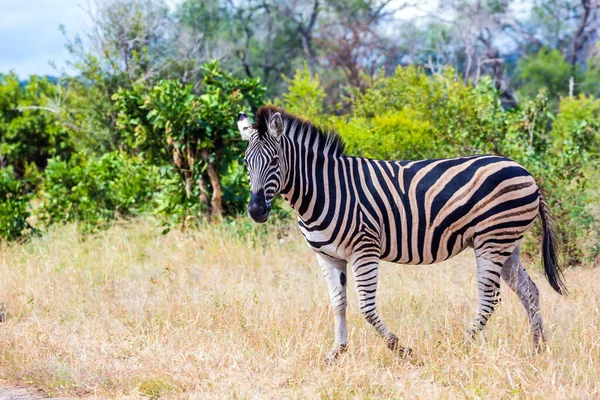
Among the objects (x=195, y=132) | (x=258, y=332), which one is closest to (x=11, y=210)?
(x=195, y=132)

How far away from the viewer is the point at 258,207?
15.7 ft

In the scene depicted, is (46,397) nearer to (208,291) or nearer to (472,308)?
(208,291)

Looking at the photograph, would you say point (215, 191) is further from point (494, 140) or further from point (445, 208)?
point (445, 208)

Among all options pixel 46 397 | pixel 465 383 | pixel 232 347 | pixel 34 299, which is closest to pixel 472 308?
pixel 465 383

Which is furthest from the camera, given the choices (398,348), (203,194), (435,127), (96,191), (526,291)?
(96,191)

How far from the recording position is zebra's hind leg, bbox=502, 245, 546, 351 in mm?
5348

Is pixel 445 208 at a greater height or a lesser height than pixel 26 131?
lesser

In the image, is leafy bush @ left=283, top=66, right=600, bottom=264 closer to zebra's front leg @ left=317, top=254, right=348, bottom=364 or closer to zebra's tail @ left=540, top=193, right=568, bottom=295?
zebra's tail @ left=540, top=193, right=568, bottom=295

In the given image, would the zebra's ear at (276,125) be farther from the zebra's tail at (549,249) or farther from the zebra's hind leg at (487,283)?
the zebra's tail at (549,249)

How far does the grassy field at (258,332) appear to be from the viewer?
462 centimetres

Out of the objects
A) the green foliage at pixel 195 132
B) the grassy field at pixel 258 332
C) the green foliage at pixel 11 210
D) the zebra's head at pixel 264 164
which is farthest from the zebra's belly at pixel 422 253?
the green foliage at pixel 11 210

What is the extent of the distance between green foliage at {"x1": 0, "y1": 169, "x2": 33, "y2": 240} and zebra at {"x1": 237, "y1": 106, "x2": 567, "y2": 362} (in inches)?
229

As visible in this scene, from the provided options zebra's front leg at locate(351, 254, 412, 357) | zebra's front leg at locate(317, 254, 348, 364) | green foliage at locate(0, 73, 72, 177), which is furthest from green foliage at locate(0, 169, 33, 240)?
zebra's front leg at locate(351, 254, 412, 357)

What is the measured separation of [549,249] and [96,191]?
296 inches
